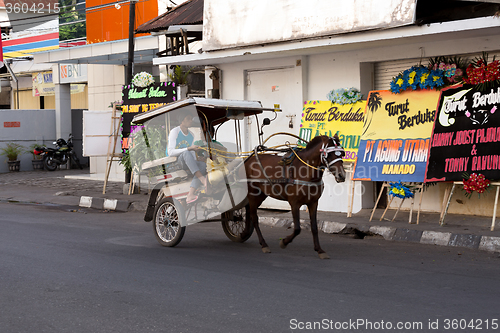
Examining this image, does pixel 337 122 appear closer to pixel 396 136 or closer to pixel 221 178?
pixel 396 136

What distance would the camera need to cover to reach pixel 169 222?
848 centimetres

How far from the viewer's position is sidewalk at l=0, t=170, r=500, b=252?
8633 millimetres

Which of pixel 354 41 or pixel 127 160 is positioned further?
pixel 127 160

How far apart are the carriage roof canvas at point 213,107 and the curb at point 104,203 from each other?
515 centimetres

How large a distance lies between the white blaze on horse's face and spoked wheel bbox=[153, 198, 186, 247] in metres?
2.27

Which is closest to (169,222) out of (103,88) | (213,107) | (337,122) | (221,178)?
(221,178)

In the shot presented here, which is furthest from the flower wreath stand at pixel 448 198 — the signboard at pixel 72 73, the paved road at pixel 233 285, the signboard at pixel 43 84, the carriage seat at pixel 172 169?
the signboard at pixel 43 84

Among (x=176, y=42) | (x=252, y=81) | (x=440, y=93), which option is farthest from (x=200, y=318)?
(x=176, y=42)

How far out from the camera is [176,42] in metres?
A: 14.5

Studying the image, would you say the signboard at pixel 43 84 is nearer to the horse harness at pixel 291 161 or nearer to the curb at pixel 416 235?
the curb at pixel 416 235

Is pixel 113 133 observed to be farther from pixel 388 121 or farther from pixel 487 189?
pixel 487 189

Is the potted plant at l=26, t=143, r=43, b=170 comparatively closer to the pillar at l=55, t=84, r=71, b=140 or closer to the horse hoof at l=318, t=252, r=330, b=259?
the pillar at l=55, t=84, r=71, b=140

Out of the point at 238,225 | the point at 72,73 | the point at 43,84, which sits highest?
the point at 72,73

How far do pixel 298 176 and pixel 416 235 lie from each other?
253 centimetres
